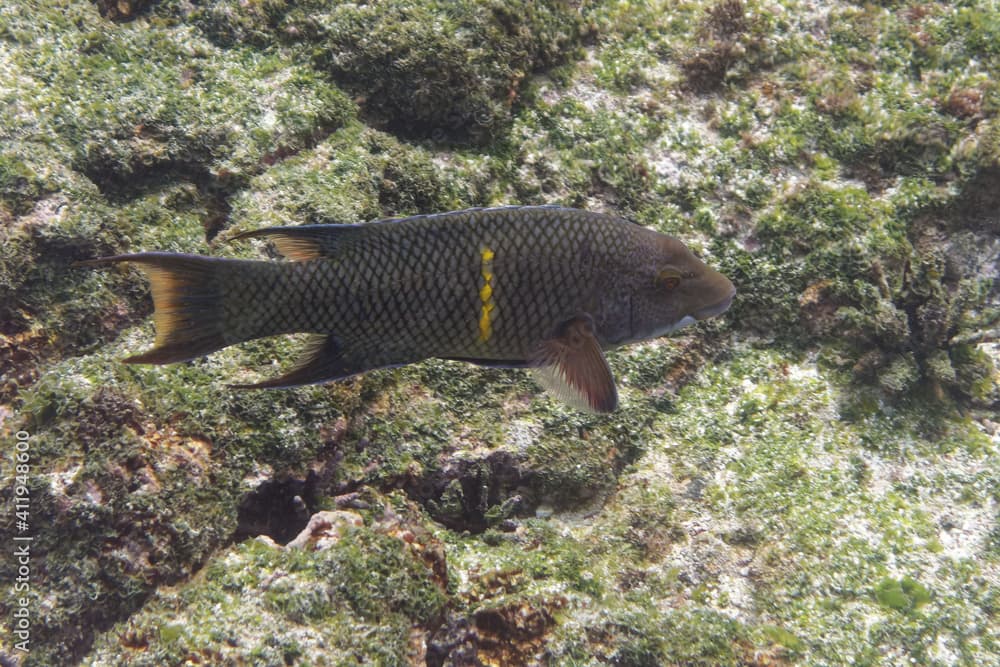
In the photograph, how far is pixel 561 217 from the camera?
2207 mm

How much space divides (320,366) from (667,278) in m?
1.40

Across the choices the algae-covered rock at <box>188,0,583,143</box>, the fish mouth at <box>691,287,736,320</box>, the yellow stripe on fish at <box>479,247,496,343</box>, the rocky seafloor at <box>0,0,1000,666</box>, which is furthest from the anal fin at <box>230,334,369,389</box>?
the algae-covered rock at <box>188,0,583,143</box>

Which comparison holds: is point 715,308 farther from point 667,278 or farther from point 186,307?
point 186,307

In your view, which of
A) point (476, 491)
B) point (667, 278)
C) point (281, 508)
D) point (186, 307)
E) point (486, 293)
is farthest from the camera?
point (476, 491)

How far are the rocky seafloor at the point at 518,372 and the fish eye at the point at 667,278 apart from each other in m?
1.67

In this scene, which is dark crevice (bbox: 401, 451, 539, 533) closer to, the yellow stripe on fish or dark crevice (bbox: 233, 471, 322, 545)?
dark crevice (bbox: 233, 471, 322, 545)

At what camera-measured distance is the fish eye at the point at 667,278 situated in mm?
2322

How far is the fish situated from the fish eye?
22 centimetres

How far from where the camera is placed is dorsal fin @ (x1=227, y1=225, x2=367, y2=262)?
6.93 feet

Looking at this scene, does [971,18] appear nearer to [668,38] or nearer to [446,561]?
[668,38]

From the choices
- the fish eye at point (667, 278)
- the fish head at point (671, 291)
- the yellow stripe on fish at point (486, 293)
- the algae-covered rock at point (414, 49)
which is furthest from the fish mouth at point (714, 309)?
the algae-covered rock at point (414, 49)

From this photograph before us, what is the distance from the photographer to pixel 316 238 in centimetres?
213

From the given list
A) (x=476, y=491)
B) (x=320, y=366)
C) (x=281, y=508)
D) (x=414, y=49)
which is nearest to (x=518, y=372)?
(x=476, y=491)

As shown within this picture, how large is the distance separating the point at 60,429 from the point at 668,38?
5.46 meters
